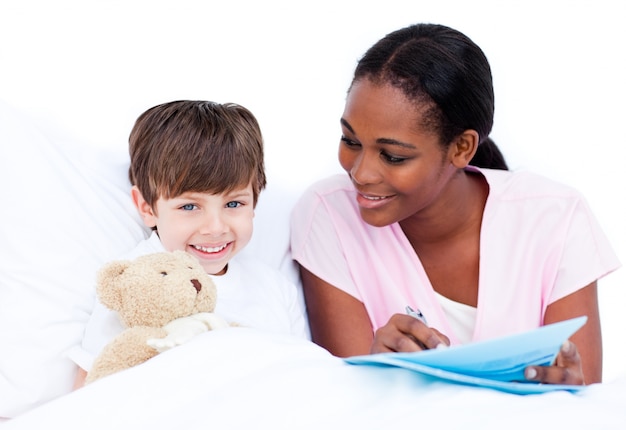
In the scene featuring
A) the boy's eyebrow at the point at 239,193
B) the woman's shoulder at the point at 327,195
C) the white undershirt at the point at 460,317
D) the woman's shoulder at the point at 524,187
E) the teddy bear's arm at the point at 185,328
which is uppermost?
the woman's shoulder at the point at 524,187

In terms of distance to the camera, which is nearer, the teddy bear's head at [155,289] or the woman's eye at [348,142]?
the teddy bear's head at [155,289]

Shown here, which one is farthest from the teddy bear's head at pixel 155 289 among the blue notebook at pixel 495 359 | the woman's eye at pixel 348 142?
the woman's eye at pixel 348 142

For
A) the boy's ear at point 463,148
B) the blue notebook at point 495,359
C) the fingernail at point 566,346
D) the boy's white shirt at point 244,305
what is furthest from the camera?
the boy's ear at point 463,148

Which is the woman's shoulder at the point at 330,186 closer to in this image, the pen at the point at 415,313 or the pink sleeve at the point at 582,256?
the pen at the point at 415,313

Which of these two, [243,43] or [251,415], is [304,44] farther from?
[251,415]

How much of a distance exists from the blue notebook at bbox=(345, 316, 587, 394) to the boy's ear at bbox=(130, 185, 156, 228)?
0.66m

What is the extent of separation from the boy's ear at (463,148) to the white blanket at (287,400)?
612 millimetres

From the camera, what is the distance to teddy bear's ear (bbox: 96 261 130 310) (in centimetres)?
166

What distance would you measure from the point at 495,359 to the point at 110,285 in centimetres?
69

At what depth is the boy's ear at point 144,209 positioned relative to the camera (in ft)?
6.45

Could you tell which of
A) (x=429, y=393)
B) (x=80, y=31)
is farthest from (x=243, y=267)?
(x=80, y=31)

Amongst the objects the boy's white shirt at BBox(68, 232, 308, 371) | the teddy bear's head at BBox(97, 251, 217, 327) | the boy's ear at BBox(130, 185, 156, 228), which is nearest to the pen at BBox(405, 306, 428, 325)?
the boy's white shirt at BBox(68, 232, 308, 371)

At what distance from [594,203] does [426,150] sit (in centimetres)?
109

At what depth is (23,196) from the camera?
6.54 feet
